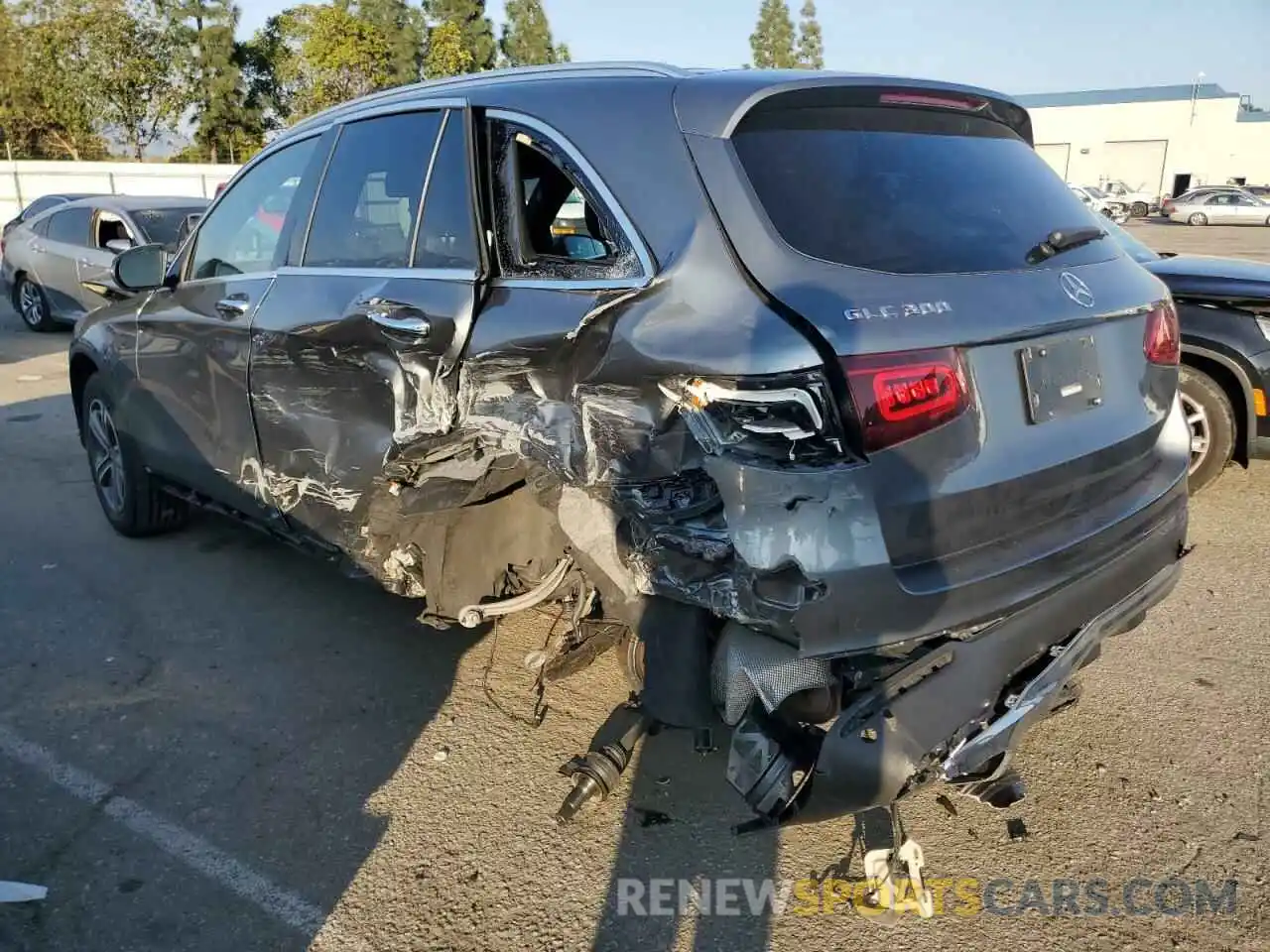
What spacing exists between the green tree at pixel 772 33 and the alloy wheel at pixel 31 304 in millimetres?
61792

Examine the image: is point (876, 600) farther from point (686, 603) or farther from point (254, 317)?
point (254, 317)

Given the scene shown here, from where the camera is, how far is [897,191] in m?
2.51

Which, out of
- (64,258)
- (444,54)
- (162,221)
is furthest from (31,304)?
(444,54)

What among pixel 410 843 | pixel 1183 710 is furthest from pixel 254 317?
pixel 1183 710

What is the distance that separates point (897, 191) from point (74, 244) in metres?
12.0

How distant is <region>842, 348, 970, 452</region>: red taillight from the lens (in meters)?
2.12

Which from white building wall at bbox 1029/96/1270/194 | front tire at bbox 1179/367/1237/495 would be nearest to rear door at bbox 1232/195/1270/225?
white building wall at bbox 1029/96/1270/194

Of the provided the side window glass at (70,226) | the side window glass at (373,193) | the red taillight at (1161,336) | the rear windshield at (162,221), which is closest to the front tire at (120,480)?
the side window glass at (373,193)

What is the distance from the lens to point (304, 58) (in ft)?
140

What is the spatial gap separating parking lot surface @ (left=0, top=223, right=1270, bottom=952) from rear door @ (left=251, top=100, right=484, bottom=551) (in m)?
0.70

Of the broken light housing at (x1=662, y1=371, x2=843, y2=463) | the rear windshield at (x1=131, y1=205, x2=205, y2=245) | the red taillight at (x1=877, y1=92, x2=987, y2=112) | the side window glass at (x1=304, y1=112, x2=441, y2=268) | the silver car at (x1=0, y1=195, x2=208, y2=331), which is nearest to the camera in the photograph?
the broken light housing at (x1=662, y1=371, x2=843, y2=463)

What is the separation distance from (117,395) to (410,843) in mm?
3204

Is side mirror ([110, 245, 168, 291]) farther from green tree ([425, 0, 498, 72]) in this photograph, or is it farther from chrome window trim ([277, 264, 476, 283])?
green tree ([425, 0, 498, 72])

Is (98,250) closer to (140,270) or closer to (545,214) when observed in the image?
(140,270)
